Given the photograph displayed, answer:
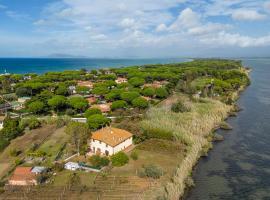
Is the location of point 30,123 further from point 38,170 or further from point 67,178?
point 67,178

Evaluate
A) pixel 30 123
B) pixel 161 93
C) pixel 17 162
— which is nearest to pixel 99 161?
pixel 17 162

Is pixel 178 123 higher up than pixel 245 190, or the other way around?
pixel 178 123

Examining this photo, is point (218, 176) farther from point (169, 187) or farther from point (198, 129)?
point (198, 129)

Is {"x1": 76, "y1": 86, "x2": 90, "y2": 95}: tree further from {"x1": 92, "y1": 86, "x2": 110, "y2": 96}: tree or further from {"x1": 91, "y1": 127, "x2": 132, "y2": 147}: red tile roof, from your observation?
{"x1": 91, "y1": 127, "x2": 132, "y2": 147}: red tile roof

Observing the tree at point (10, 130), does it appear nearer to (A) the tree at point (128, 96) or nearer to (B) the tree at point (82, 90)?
(A) the tree at point (128, 96)

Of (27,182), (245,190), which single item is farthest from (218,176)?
(27,182)

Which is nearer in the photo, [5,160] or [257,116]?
[5,160]

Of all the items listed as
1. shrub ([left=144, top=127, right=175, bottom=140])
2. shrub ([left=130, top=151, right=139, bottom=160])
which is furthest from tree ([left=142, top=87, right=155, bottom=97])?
shrub ([left=130, top=151, right=139, bottom=160])
